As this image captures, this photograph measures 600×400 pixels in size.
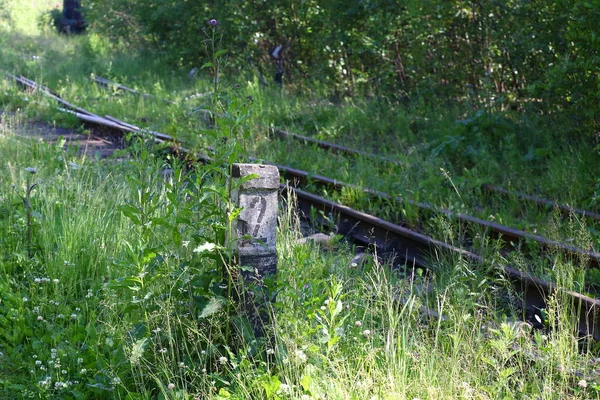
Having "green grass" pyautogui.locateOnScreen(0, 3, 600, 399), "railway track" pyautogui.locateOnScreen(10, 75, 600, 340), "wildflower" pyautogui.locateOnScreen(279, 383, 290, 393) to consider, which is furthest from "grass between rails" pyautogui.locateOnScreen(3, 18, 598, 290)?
"wildflower" pyautogui.locateOnScreen(279, 383, 290, 393)

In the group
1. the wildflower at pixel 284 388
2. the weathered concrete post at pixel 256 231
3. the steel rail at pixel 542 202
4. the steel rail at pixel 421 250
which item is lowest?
the steel rail at pixel 421 250

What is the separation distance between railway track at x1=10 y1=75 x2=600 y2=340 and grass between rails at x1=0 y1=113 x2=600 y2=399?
0.22 m

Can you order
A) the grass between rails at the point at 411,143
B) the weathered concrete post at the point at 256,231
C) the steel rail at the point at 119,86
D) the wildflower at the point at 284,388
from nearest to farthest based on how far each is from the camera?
the wildflower at the point at 284,388, the weathered concrete post at the point at 256,231, the grass between rails at the point at 411,143, the steel rail at the point at 119,86

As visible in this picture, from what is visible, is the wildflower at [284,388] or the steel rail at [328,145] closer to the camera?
the wildflower at [284,388]

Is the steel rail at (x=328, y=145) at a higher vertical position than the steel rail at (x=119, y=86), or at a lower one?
lower

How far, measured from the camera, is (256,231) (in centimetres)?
436

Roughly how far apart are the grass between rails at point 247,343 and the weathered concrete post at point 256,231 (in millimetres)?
136

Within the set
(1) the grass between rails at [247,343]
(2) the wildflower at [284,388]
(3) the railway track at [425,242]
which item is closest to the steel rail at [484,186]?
(3) the railway track at [425,242]

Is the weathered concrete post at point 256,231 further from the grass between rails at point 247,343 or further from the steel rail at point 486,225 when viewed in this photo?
the steel rail at point 486,225

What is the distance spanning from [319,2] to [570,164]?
800cm

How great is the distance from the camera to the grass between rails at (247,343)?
12.5 feet

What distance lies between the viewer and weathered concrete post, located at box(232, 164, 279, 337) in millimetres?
4266

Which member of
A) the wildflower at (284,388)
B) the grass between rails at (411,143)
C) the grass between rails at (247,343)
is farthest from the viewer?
the grass between rails at (411,143)

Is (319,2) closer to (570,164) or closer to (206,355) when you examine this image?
(570,164)
